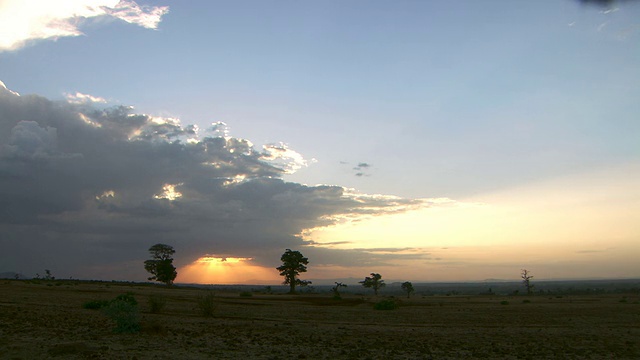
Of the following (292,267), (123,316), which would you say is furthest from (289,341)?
(292,267)

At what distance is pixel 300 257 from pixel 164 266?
37250 mm

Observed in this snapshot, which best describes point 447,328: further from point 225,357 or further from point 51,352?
point 51,352

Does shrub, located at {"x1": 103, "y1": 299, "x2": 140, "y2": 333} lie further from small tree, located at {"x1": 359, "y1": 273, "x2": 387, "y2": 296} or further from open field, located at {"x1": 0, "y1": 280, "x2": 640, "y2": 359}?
small tree, located at {"x1": 359, "y1": 273, "x2": 387, "y2": 296}

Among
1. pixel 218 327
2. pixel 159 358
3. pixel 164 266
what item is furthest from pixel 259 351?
pixel 164 266

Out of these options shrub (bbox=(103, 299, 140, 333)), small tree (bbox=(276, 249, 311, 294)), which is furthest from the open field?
small tree (bbox=(276, 249, 311, 294))

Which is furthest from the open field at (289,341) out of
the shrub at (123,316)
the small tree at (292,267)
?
the small tree at (292,267)

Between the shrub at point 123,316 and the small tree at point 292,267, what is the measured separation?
221ft

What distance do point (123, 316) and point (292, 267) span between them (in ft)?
223

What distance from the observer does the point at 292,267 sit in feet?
291

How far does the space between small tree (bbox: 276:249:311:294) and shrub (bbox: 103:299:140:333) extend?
67369 millimetres

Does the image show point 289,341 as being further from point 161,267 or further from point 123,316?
point 161,267

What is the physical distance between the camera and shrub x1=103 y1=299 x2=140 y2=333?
70.7 ft

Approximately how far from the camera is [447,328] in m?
29.4

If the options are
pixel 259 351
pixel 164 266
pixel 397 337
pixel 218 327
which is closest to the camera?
pixel 259 351
